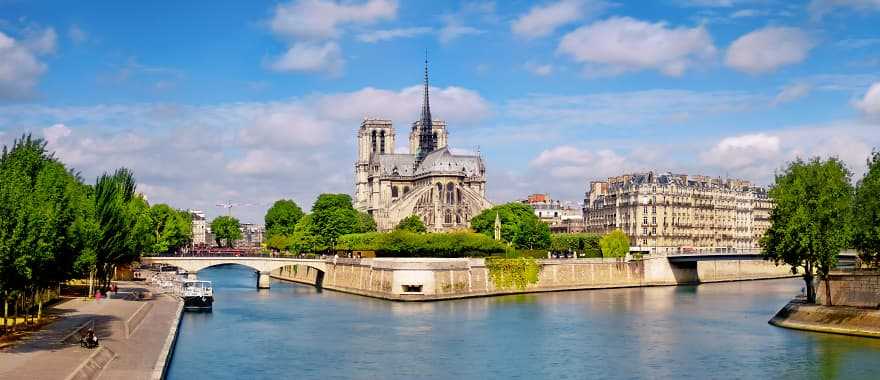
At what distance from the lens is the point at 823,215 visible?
50000 mm

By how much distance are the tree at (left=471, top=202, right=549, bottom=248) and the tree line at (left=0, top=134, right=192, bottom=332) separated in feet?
150

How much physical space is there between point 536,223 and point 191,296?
161ft

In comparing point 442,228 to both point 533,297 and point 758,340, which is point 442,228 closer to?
point 533,297

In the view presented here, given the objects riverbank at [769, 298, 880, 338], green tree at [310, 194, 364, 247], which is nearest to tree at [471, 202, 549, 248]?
green tree at [310, 194, 364, 247]

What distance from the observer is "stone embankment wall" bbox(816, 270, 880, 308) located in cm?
4759

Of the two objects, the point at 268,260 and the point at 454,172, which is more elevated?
the point at 454,172

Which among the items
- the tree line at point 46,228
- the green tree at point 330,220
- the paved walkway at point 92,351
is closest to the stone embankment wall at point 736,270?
the green tree at point 330,220

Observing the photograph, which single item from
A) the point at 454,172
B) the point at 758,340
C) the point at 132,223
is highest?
the point at 454,172

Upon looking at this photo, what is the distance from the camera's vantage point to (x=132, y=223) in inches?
2544

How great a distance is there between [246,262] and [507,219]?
29.1m

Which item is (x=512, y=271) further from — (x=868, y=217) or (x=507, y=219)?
(x=868, y=217)

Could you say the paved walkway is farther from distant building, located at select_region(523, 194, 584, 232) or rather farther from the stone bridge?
distant building, located at select_region(523, 194, 584, 232)

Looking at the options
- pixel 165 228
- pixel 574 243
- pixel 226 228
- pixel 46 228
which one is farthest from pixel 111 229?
pixel 226 228

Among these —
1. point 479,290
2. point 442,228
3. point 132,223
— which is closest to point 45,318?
point 132,223
